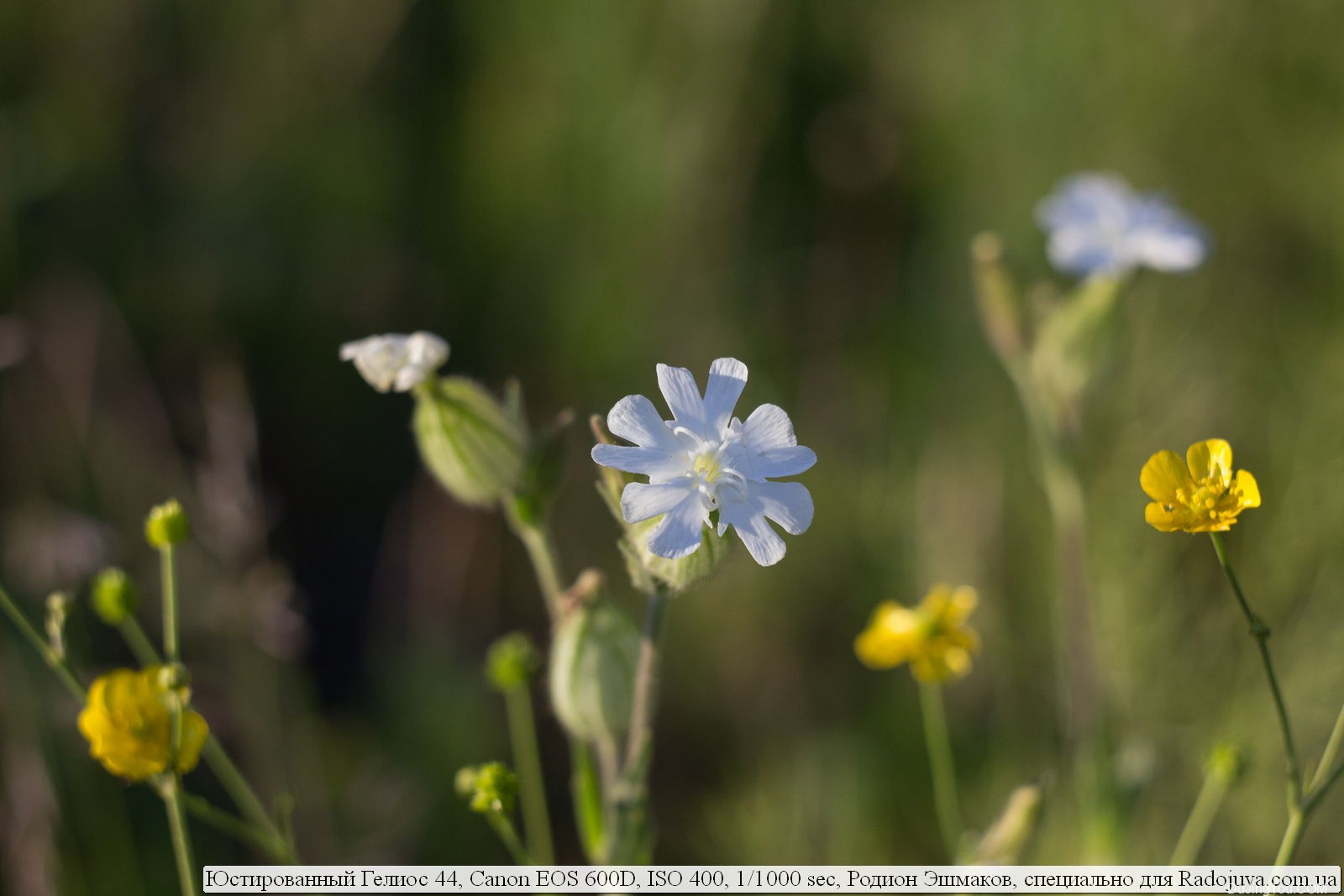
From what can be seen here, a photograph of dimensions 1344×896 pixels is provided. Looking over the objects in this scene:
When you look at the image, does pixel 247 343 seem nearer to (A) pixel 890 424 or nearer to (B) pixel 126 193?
(B) pixel 126 193

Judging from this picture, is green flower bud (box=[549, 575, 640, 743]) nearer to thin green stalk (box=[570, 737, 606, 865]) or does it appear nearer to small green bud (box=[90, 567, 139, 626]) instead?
thin green stalk (box=[570, 737, 606, 865])

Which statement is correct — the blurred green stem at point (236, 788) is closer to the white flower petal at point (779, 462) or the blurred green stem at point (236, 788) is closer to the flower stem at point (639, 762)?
the flower stem at point (639, 762)

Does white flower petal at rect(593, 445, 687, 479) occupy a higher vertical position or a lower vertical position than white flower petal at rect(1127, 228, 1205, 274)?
higher

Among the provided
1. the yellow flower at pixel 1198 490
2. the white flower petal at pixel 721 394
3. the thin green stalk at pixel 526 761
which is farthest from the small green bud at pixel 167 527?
the yellow flower at pixel 1198 490

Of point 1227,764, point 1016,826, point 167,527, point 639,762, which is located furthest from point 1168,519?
point 167,527

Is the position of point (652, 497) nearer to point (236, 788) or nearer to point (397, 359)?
point (397, 359)

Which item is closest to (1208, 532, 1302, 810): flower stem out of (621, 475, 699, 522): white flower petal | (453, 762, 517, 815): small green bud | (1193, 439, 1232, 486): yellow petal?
(1193, 439, 1232, 486): yellow petal
